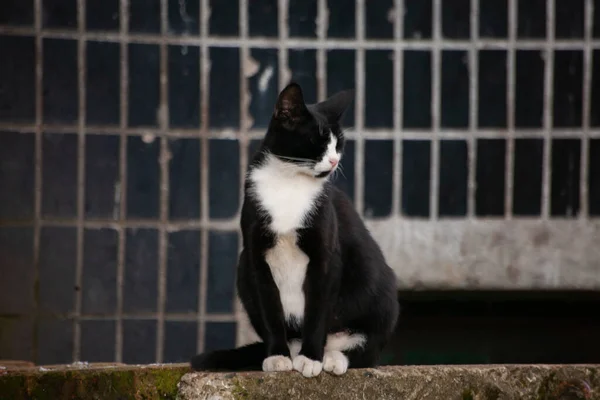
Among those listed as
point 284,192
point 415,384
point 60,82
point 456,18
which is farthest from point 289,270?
point 456,18

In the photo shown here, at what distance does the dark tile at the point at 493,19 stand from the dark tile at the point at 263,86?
95cm

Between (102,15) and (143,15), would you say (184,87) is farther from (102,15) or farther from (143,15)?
(102,15)

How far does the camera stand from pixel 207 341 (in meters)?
4.04

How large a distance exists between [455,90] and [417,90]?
0.57 ft

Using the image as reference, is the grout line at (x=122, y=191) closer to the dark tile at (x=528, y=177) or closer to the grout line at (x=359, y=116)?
the grout line at (x=359, y=116)

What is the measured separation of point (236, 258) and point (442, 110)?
3.75 feet

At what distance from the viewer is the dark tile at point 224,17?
399cm

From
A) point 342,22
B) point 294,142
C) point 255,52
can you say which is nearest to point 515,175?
point 342,22

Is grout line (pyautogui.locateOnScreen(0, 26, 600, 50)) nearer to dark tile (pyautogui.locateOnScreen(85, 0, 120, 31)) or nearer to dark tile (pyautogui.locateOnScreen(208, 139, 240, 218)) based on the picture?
dark tile (pyautogui.locateOnScreen(85, 0, 120, 31))

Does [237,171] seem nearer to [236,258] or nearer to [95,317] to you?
[236,258]

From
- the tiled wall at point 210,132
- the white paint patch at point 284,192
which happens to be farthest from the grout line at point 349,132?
the white paint patch at point 284,192

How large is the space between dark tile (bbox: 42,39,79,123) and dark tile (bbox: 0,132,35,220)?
15 cm

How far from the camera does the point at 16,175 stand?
13.0 ft

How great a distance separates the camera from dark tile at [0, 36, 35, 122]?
393cm
